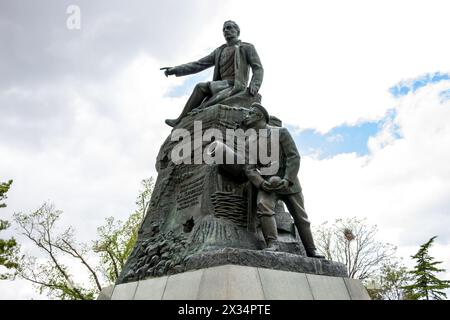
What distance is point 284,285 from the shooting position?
168 inches

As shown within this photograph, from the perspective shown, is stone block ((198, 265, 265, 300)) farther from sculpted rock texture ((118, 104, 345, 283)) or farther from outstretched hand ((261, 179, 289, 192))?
outstretched hand ((261, 179, 289, 192))

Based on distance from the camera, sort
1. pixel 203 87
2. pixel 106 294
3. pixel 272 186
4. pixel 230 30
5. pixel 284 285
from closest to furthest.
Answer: pixel 284 285 → pixel 272 186 → pixel 106 294 → pixel 203 87 → pixel 230 30

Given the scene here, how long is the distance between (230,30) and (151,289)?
4.67 metres

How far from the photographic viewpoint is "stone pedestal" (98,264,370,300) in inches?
154

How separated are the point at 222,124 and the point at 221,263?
91.8 inches

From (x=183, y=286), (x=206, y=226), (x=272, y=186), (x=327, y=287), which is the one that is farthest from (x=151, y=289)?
(x=327, y=287)

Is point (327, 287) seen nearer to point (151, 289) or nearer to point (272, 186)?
point (272, 186)

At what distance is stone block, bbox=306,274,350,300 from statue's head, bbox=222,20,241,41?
14.9 ft

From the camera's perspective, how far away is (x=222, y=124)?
19.4 feet

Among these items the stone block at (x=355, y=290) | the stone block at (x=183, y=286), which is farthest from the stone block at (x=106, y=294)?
the stone block at (x=355, y=290)

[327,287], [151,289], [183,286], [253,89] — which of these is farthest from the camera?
[253,89]

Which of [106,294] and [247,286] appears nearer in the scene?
[247,286]

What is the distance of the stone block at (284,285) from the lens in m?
4.10

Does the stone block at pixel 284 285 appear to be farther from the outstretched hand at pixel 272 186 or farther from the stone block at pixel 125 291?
the stone block at pixel 125 291
